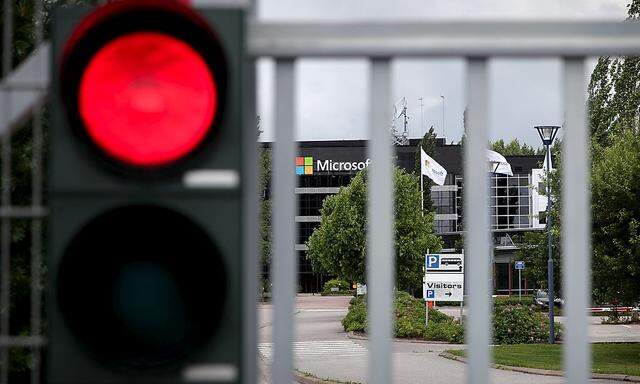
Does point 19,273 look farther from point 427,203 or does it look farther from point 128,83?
point 427,203

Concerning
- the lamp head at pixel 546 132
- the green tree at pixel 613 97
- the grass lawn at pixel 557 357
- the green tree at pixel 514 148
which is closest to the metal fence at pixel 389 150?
the grass lawn at pixel 557 357

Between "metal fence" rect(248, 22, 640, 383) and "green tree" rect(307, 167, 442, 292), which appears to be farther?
"green tree" rect(307, 167, 442, 292)

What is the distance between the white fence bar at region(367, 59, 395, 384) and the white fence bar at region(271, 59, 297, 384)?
0.13 m

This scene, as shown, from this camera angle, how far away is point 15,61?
387 centimetres

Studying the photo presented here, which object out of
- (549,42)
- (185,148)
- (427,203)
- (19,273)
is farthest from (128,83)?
(427,203)

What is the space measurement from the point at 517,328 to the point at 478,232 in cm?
2509

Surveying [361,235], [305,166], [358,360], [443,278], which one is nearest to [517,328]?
[443,278]

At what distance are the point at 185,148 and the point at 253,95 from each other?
28 centimetres

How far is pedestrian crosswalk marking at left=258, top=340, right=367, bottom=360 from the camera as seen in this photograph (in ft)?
73.5

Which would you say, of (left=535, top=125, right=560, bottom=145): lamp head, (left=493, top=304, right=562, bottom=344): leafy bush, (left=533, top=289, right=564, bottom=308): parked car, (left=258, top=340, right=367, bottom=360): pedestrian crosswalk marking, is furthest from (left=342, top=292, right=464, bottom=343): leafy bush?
(left=533, top=289, right=564, bottom=308): parked car

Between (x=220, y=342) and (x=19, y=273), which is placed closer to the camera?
(x=220, y=342)

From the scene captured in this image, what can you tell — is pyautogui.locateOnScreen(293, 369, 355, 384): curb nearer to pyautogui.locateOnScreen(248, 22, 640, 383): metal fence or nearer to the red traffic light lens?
pyautogui.locateOnScreen(248, 22, 640, 383): metal fence

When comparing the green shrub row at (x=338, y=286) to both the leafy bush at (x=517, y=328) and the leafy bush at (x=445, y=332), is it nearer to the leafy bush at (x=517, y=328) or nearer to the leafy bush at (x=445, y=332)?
the leafy bush at (x=445, y=332)

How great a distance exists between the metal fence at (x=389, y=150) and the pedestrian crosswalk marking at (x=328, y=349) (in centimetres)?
2008
